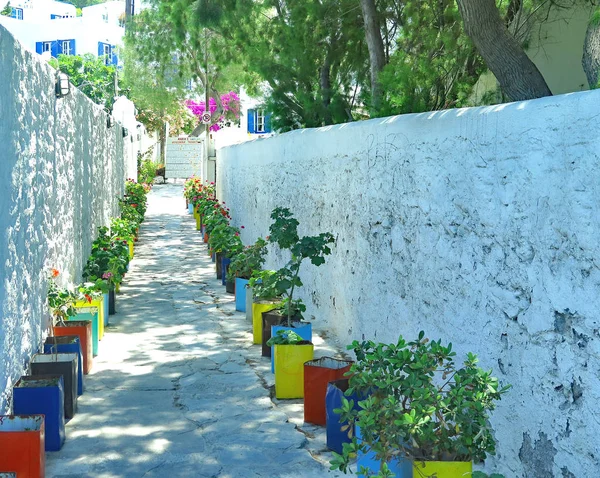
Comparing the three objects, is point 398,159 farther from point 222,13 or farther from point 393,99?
point 222,13

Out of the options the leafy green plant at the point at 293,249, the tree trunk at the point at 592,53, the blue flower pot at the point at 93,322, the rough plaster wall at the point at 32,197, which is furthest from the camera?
the blue flower pot at the point at 93,322

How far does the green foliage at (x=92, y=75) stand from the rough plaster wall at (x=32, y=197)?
109 feet

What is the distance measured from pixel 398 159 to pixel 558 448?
2715 mm

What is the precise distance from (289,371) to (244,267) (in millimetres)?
3855

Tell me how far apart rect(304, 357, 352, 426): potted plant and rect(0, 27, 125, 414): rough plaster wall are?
6.02 feet

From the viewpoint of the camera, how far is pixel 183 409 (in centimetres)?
570

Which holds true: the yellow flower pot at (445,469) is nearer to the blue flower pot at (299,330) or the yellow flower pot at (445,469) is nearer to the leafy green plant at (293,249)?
the leafy green plant at (293,249)

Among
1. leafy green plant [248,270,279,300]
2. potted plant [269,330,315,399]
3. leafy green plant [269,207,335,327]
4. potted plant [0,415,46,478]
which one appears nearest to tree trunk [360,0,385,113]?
leafy green plant [269,207,335,327]

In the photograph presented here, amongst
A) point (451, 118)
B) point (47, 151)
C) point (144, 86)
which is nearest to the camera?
point (451, 118)

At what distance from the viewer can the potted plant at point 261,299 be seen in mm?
7727

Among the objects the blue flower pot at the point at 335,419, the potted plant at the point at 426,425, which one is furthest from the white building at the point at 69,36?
the potted plant at the point at 426,425

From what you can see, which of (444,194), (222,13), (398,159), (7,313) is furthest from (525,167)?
(222,13)

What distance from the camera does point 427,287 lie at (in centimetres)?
516

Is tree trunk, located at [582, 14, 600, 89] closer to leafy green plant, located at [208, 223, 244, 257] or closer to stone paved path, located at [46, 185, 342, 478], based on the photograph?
stone paved path, located at [46, 185, 342, 478]
